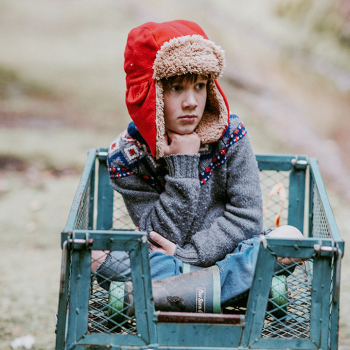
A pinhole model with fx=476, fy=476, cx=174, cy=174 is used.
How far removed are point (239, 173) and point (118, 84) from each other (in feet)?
23.0

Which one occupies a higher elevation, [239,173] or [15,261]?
[239,173]

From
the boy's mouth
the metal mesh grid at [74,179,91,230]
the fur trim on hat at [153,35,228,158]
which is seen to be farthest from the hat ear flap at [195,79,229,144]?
the metal mesh grid at [74,179,91,230]

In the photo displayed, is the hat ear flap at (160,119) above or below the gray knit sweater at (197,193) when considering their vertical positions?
above

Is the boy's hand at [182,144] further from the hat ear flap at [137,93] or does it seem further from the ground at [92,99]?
the ground at [92,99]

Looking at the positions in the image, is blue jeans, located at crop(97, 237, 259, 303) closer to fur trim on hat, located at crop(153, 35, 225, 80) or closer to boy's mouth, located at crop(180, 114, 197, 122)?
boy's mouth, located at crop(180, 114, 197, 122)

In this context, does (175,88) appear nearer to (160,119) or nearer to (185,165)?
(160,119)

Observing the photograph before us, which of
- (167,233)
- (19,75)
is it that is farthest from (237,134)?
(19,75)

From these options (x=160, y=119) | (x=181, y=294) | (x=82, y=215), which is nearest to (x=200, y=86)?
(x=160, y=119)

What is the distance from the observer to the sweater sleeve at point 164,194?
1964 millimetres

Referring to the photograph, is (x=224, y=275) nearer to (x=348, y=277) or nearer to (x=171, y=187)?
(x=171, y=187)

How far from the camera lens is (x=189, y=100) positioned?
1.94m

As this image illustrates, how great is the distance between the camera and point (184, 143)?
2.01 metres

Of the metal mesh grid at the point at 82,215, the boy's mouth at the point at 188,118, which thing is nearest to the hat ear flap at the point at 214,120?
the boy's mouth at the point at 188,118

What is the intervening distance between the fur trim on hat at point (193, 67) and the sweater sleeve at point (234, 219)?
0.14m
